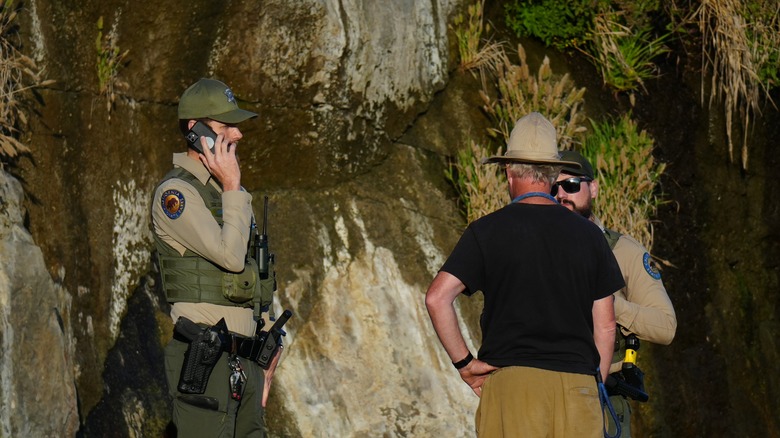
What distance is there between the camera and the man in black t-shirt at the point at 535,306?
4.38m

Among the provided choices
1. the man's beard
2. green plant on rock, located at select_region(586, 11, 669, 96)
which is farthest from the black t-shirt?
green plant on rock, located at select_region(586, 11, 669, 96)

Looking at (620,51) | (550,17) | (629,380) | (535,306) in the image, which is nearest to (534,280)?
(535,306)

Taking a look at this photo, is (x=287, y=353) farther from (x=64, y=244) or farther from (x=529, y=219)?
(x=529, y=219)

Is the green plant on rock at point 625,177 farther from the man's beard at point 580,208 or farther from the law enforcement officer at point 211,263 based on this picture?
the law enforcement officer at point 211,263

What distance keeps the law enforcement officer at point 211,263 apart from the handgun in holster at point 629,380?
64.4 inches

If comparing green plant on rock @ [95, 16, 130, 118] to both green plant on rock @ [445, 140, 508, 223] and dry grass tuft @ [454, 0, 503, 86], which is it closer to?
green plant on rock @ [445, 140, 508, 223]

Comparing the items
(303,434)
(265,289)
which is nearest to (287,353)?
(303,434)

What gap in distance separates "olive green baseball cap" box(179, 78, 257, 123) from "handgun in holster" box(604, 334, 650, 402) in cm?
207

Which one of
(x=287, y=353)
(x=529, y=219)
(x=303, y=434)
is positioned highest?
(x=529, y=219)

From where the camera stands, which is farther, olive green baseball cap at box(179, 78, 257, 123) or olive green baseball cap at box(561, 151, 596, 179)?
olive green baseball cap at box(561, 151, 596, 179)

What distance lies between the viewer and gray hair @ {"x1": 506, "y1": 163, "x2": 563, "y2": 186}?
4.52 m

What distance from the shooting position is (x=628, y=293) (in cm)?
556

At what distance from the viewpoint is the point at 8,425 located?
6.20 metres

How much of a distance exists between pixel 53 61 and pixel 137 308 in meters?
1.60
